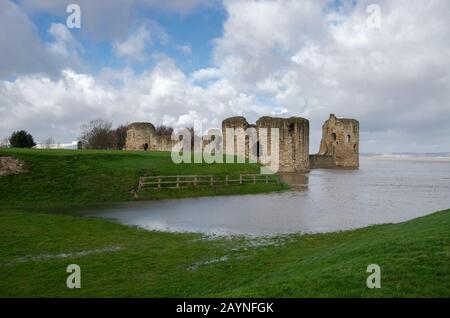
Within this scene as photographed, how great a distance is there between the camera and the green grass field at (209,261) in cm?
662

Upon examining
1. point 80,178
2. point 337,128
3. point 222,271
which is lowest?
point 222,271

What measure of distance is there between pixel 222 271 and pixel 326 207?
35.4 ft

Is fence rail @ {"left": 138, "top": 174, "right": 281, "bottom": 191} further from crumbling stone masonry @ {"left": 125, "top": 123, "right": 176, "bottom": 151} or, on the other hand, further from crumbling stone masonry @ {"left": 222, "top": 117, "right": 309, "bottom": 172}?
crumbling stone masonry @ {"left": 125, "top": 123, "right": 176, "bottom": 151}

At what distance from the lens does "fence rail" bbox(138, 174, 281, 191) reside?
25100 millimetres

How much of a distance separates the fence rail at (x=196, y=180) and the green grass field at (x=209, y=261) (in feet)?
27.6

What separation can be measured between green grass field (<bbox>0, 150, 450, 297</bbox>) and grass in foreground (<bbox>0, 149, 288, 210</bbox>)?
4281 millimetres

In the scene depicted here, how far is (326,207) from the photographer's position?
62.3 ft

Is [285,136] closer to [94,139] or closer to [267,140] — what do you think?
[267,140]

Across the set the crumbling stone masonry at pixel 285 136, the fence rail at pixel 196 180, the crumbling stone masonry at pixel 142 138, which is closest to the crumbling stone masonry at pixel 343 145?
the crumbling stone masonry at pixel 285 136

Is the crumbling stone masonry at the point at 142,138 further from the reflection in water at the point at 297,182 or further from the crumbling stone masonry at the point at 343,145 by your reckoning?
the crumbling stone masonry at the point at 343,145

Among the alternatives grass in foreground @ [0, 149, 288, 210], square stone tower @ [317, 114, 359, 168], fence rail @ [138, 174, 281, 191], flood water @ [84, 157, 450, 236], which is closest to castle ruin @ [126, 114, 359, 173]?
square stone tower @ [317, 114, 359, 168]

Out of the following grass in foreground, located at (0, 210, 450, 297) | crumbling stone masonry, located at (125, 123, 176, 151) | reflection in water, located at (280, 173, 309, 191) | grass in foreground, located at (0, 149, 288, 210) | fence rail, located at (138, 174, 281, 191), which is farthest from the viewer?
crumbling stone masonry, located at (125, 123, 176, 151)
